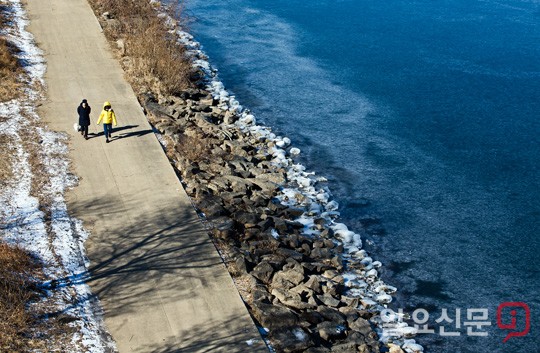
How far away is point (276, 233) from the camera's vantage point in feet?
57.9

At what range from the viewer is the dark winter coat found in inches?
765

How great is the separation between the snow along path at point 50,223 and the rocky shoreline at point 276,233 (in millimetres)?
3268

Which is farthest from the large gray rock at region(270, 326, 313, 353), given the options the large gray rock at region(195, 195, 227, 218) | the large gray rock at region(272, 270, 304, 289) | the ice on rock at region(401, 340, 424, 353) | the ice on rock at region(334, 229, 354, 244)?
the ice on rock at region(334, 229, 354, 244)

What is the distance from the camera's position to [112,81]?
79.4 ft

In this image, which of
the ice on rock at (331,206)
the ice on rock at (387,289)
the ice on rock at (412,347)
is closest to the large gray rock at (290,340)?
the ice on rock at (412,347)

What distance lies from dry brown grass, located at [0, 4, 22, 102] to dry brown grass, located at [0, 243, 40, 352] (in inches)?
369

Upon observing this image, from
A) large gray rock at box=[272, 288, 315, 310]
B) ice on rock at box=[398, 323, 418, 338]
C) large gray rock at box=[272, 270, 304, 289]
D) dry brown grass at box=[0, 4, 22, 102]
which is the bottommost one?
ice on rock at box=[398, 323, 418, 338]

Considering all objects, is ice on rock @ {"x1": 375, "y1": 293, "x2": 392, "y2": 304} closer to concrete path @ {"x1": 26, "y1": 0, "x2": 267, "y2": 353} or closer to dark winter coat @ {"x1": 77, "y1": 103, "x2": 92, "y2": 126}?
concrete path @ {"x1": 26, "y1": 0, "x2": 267, "y2": 353}

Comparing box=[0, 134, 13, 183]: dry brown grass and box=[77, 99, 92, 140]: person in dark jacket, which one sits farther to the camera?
box=[77, 99, 92, 140]: person in dark jacket

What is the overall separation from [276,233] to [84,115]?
22.3 ft

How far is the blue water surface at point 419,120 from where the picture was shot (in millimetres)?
17875

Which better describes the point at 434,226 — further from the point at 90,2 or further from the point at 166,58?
the point at 90,2

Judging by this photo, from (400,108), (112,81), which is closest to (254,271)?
(112,81)

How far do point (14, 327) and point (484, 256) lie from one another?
12289 millimetres
